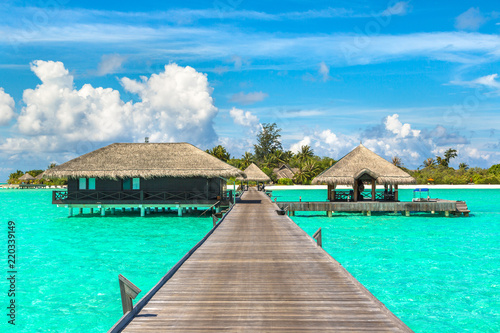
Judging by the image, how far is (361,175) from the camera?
25812mm

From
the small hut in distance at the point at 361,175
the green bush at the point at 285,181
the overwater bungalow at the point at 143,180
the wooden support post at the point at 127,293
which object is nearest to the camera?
the wooden support post at the point at 127,293

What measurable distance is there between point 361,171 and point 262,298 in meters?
20.8

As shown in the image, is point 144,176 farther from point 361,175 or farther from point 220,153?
point 220,153

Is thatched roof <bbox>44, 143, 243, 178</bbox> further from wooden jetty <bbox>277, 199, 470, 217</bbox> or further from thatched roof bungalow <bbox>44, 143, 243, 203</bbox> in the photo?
wooden jetty <bbox>277, 199, 470, 217</bbox>

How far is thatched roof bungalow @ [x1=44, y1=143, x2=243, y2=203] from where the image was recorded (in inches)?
1003

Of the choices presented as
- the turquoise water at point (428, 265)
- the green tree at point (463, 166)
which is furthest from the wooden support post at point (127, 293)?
the green tree at point (463, 166)

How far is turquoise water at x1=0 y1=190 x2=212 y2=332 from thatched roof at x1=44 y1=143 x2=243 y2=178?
3.05 m

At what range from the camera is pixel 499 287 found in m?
10.8

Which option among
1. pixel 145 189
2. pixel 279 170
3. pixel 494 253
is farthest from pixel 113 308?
pixel 279 170

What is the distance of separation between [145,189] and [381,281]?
18771 millimetres

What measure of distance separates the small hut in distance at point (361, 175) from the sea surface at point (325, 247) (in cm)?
255

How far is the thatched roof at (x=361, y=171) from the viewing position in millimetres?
26453

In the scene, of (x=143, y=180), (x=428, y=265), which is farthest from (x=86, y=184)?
(x=428, y=265)

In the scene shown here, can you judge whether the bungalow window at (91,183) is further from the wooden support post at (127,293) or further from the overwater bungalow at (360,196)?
the wooden support post at (127,293)
